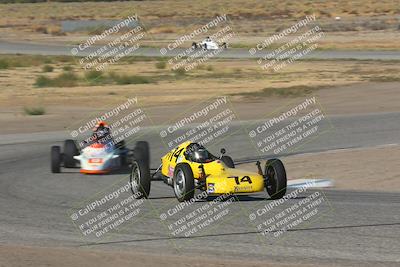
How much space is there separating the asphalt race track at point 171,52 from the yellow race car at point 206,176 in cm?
4647

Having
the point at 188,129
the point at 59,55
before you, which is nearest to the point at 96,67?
the point at 59,55

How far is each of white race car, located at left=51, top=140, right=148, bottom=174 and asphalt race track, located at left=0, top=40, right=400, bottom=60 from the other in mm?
42924

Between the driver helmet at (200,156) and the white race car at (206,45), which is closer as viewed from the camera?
the driver helmet at (200,156)

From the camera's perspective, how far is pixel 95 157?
21.0 m

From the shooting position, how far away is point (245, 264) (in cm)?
1174

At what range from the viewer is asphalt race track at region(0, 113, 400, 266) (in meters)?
12.6

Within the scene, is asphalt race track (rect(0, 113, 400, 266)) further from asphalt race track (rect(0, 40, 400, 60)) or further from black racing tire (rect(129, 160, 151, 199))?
asphalt race track (rect(0, 40, 400, 60))

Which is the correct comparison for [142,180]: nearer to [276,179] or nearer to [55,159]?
[276,179]

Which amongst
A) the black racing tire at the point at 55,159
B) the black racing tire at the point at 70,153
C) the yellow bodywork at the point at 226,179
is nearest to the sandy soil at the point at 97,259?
the yellow bodywork at the point at 226,179

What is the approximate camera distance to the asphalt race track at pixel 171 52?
211 feet

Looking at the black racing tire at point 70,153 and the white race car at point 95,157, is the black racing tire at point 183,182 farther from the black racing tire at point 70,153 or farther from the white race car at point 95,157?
the black racing tire at point 70,153

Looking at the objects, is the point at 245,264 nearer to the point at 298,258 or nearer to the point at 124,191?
the point at 298,258

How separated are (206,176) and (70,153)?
5.97 metres

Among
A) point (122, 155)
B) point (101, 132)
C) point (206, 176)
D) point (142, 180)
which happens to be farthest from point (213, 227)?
point (122, 155)
